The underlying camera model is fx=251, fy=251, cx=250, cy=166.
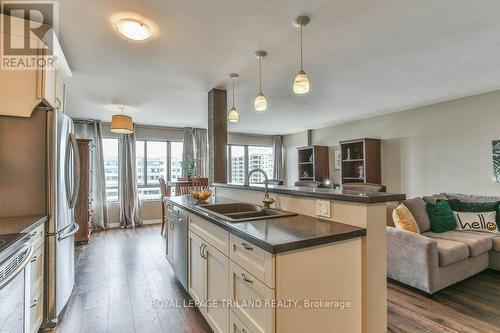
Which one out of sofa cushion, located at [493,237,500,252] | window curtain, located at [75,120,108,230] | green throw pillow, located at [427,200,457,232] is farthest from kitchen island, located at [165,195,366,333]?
window curtain, located at [75,120,108,230]

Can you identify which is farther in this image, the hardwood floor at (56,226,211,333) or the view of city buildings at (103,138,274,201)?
the view of city buildings at (103,138,274,201)

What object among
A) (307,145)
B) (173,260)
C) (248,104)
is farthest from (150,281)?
(307,145)

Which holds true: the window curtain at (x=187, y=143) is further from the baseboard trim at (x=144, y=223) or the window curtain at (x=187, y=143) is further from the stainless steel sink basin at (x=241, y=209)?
the stainless steel sink basin at (x=241, y=209)

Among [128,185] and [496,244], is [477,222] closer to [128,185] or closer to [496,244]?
[496,244]

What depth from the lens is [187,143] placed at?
6.39 metres

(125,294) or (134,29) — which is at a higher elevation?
(134,29)

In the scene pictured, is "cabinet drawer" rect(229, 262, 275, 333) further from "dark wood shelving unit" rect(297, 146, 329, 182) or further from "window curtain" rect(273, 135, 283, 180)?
"window curtain" rect(273, 135, 283, 180)

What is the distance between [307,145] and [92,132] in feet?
17.3

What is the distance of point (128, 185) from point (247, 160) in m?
3.40

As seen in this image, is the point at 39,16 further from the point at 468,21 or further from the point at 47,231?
the point at 468,21

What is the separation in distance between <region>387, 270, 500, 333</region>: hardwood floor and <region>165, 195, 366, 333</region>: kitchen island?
3.28 ft

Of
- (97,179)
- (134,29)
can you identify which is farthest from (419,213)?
(97,179)

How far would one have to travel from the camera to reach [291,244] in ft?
3.98

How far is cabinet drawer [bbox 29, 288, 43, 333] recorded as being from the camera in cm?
175
